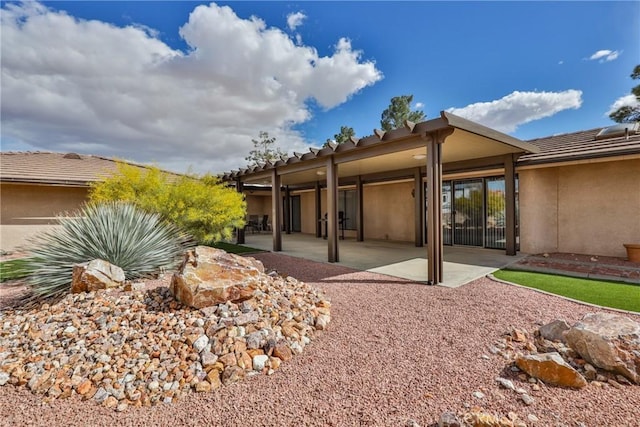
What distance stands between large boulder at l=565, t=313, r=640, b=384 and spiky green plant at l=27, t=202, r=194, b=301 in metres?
6.55

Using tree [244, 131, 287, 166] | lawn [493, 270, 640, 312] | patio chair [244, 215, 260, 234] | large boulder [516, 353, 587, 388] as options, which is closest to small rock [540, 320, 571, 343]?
large boulder [516, 353, 587, 388]

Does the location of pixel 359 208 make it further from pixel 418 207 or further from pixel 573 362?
pixel 573 362

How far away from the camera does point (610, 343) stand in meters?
2.57

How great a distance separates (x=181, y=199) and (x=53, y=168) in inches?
352

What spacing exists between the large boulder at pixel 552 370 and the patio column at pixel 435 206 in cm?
293

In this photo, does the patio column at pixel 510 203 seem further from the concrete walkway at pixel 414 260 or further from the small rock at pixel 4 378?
the small rock at pixel 4 378

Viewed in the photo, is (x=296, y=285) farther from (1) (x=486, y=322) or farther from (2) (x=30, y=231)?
(2) (x=30, y=231)

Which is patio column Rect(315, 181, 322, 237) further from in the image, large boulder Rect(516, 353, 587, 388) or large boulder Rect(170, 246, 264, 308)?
large boulder Rect(516, 353, 587, 388)

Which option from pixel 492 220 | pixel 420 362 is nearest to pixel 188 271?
pixel 420 362

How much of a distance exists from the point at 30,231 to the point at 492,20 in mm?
17253

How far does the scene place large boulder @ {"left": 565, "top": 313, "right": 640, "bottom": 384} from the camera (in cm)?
246

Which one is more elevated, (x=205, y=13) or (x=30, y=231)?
(x=205, y=13)

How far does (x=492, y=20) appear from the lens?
325 inches

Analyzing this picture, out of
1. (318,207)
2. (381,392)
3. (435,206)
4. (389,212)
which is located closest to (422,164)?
(389,212)
